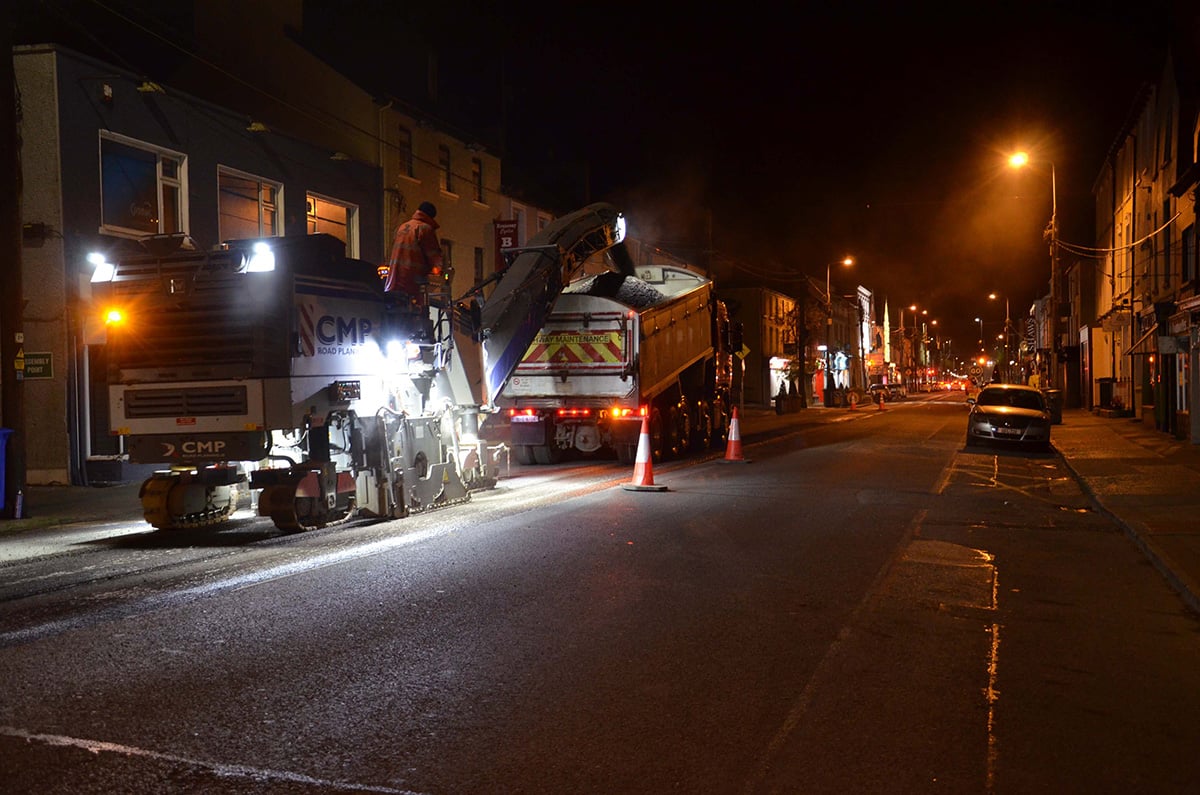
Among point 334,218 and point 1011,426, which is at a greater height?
point 334,218

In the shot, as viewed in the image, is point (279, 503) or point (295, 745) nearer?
point (295, 745)

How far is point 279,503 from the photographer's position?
973 cm

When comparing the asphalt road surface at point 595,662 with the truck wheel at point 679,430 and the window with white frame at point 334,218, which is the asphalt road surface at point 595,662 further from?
the window with white frame at point 334,218

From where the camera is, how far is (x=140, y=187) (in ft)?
56.9

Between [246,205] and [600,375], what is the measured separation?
27.6 feet

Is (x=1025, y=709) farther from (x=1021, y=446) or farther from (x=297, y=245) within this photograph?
(x=1021, y=446)

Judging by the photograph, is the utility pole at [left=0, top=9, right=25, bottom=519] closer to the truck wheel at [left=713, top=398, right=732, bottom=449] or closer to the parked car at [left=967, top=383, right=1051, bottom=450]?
the truck wheel at [left=713, top=398, right=732, bottom=449]

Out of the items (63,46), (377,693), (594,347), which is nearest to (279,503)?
(377,693)

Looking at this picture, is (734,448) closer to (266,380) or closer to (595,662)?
(266,380)

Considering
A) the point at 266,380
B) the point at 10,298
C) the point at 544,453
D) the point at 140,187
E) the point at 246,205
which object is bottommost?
the point at 544,453

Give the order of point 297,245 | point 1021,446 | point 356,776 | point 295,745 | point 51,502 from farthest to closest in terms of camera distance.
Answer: point 1021,446, point 51,502, point 297,245, point 295,745, point 356,776

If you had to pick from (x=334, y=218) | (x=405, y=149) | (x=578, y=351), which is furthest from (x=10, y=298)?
(x=405, y=149)

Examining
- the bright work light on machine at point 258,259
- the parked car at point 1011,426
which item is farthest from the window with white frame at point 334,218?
the parked car at point 1011,426

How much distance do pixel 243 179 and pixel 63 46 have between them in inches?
182
